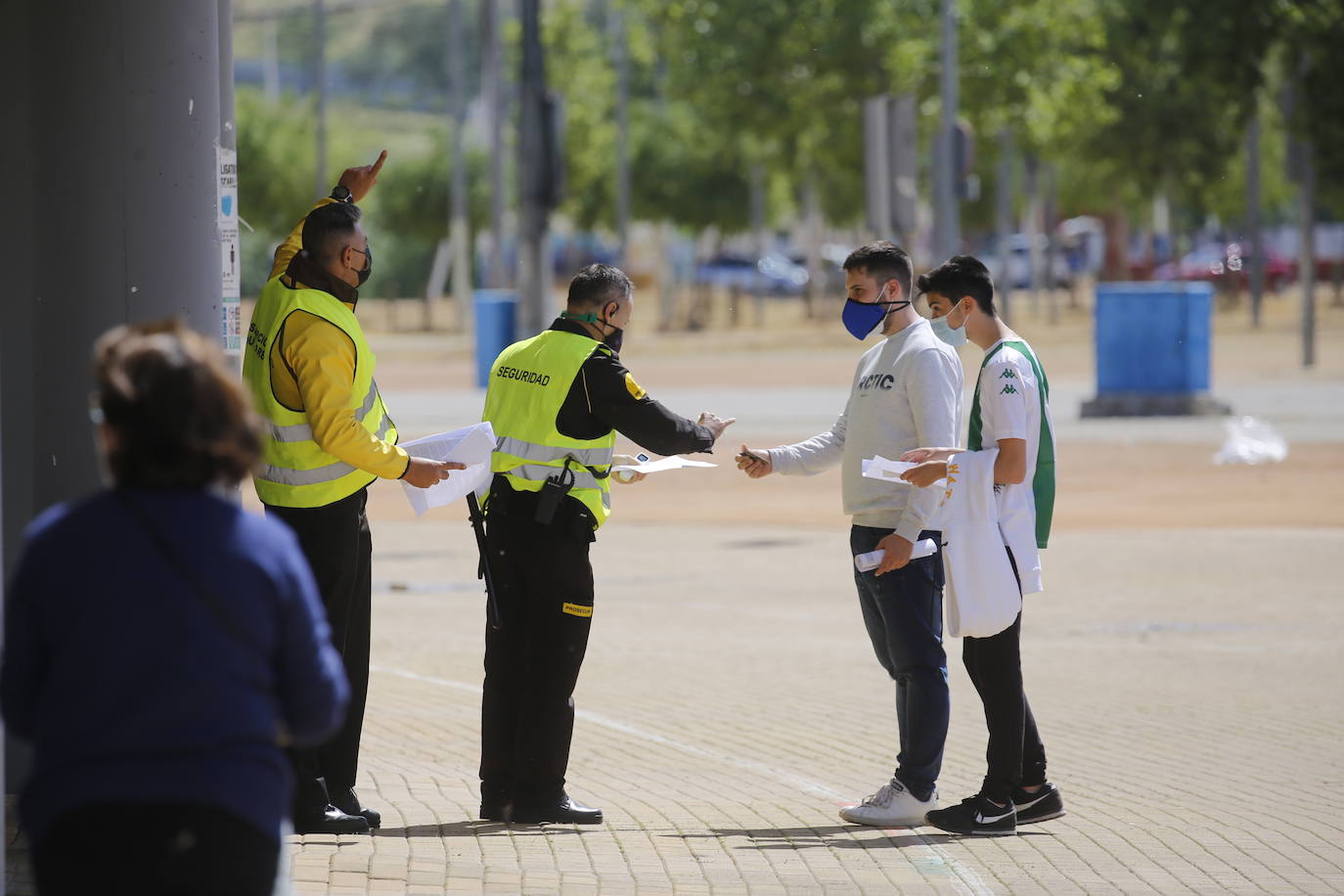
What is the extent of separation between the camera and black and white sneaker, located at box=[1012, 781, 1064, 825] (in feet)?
21.2

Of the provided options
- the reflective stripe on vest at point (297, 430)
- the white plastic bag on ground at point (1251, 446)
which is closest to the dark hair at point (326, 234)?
the reflective stripe on vest at point (297, 430)

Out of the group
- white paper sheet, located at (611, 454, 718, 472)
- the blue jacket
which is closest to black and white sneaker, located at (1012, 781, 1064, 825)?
white paper sheet, located at (611, 454, 718, 472)

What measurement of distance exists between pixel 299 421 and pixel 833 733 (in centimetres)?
316

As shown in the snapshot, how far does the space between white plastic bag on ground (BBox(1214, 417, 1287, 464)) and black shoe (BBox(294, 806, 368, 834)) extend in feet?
47.4

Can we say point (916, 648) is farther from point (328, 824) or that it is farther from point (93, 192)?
point (93, 192)

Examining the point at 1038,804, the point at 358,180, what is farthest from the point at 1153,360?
the point at 358,180

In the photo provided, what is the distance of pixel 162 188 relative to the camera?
20.0 feet

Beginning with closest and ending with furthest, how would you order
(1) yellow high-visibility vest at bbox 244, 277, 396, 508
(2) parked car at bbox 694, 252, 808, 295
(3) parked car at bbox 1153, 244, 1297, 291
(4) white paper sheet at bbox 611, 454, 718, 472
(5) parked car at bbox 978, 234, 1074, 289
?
1. (1) yellow high-visibility vest at bbox 244, 277, 396, 508
2. (4) white paper sheet at bbox 611, 454, 718, 472
3. (3) parked car at bbox 1153, 244, 1297, 291
4. (5) parked car at bbox 978, 234, 1074, 289
5. (2) parked car at bbox 694, 252, 808, 295

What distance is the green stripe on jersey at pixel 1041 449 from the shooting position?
624 cm

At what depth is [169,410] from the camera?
303 cm

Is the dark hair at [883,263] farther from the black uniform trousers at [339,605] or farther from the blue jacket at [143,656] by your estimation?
the blue jacket at [143,656]

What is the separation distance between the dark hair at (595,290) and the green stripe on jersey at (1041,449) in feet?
3.73

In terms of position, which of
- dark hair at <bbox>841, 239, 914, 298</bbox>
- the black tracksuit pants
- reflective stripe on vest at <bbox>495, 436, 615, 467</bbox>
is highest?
dark hair at <bbox>841, 239, 914, 298</bbox>

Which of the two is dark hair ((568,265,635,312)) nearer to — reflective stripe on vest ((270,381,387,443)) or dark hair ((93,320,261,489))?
reflective stripe on vest ((270,381,387,443))
